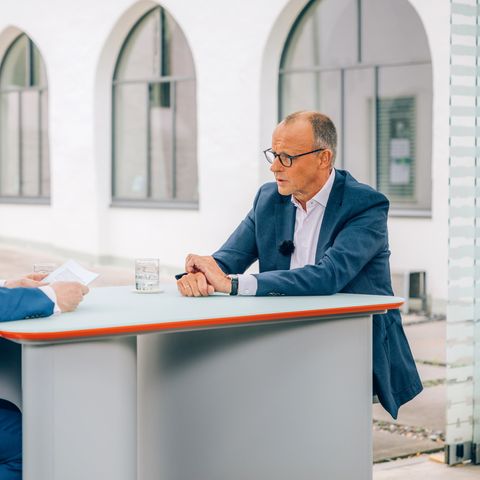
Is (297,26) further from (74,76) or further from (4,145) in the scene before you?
(4,145)

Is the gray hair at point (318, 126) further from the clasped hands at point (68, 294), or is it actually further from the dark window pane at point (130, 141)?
the dark window pane at point (130, 141)

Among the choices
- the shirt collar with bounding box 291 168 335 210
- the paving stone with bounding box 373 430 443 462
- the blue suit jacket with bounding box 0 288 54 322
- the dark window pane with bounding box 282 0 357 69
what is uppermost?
the dark window pane with bounding box 282 0 357 69

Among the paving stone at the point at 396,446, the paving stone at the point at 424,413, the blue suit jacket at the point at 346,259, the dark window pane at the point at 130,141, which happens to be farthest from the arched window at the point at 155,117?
the blue suit jacket at the point at 346,259

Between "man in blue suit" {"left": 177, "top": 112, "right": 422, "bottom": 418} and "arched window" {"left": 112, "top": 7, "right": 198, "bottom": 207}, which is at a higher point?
"arched window" {"left": 112, "top": 7, "right": 198, "bottom": 207}

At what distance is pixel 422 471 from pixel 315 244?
135 cm

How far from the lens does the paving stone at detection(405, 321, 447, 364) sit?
25.8 ft

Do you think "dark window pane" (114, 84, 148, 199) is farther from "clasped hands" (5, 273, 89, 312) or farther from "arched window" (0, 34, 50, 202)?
"clasped hands" (5, 273, 89, 312)

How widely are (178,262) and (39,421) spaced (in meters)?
10.7

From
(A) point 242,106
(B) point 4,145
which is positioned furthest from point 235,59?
(B) point 4,145

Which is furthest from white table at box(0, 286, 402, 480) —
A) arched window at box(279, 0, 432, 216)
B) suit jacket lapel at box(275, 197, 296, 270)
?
arched window at box(279, 0, 432, 216)

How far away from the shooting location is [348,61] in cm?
1170

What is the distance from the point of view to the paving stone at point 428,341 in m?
7.88

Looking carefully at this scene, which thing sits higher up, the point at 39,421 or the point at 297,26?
the point at 297,26

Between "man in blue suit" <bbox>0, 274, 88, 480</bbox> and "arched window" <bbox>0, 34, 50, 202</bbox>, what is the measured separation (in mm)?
13504
